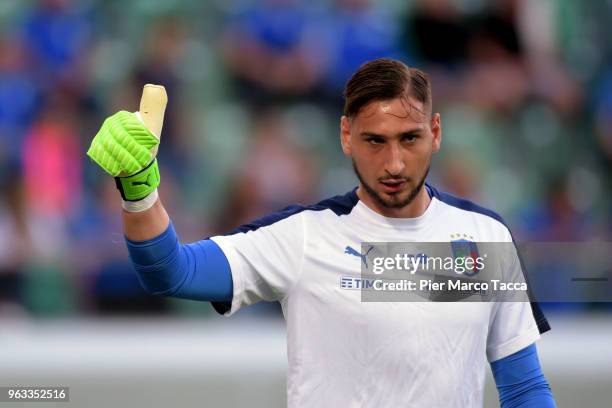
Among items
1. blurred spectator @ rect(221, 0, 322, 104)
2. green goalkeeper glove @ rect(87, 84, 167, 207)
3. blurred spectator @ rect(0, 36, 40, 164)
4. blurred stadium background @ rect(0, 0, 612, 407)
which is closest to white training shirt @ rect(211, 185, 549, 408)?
green goalkeeper glove @ rect(87, 84, 167, 207)

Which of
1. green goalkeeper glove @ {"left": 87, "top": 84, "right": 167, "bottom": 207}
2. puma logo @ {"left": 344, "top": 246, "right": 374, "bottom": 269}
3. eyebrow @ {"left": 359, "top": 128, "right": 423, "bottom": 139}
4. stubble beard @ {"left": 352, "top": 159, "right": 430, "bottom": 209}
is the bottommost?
puma logo @ {"left": 344, "top": 246, "right": 374, "bottom": 269}

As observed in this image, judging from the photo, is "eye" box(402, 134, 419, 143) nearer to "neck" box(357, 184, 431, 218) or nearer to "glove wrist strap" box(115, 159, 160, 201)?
"neck" box(357, 184, 431, 218)

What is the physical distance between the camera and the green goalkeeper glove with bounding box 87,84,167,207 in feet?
10.3

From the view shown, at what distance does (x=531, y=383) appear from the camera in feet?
12.4

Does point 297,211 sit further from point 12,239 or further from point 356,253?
point 12,239

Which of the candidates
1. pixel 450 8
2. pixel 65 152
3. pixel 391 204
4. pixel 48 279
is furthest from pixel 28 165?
pixel 391 204

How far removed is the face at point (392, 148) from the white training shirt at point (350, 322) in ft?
0.42

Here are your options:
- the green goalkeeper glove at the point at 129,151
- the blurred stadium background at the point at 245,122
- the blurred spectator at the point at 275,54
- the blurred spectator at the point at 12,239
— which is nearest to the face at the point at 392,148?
the green goalkeeper glove at the point at 129,151

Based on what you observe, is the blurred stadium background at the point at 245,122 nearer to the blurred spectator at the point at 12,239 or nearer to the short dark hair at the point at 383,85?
the blurred spectator at the point at 12,239

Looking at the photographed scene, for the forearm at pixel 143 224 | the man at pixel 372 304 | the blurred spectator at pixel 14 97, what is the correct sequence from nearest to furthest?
the forearm at pixel 143 224 → the man at pixel 372 304 → the blurred spectator at pixel 14 97

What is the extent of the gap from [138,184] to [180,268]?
0.99 ft

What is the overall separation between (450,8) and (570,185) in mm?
1864

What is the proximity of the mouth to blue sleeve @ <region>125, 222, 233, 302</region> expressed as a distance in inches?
21.8

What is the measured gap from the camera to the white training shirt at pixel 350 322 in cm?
356
